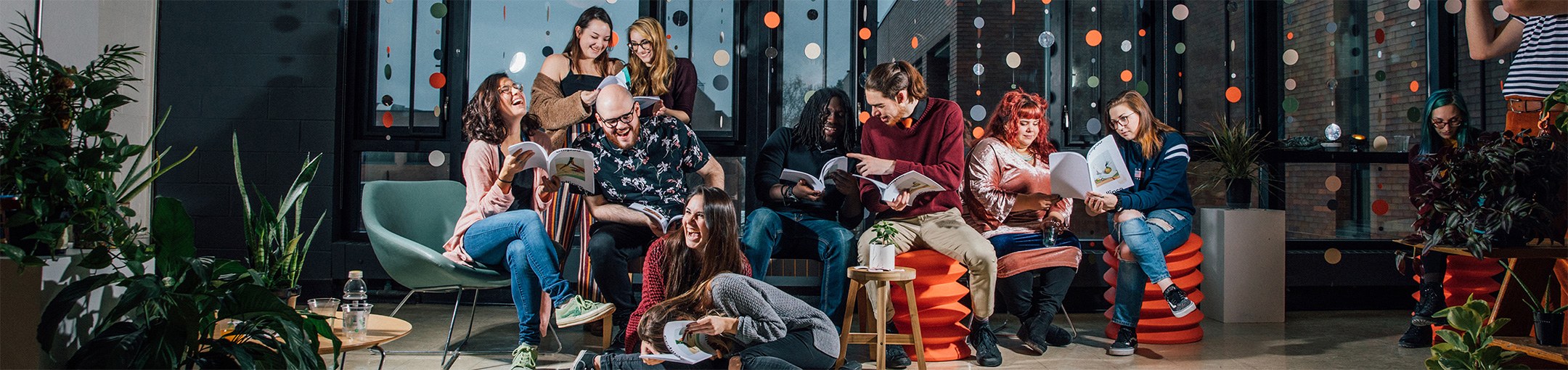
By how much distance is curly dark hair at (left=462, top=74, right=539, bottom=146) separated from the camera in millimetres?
4047

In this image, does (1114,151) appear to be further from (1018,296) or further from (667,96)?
(667,96)

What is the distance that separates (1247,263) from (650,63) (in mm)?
3219

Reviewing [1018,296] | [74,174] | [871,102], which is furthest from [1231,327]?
[74,174]

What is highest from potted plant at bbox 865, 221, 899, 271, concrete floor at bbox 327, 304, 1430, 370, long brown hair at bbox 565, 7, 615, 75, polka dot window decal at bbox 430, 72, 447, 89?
long brown hair at bbox 565, 7, 615, 75

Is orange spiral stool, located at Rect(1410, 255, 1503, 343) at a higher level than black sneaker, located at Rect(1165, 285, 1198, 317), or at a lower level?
higher

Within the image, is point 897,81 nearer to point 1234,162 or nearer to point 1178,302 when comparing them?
point 1178,302

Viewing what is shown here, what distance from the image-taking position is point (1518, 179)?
3049 millimetres

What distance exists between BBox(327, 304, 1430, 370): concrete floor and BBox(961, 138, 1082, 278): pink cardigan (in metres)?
0.54

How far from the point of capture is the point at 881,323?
9.89ft

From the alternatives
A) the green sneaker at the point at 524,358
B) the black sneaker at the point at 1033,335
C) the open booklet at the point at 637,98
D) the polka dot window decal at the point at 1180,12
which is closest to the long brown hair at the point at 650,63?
the open booklet at the point at 637,98

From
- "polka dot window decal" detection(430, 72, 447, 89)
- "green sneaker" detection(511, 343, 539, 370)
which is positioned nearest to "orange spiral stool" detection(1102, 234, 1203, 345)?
"green sneaker" detection(511, 343, 539, 370)

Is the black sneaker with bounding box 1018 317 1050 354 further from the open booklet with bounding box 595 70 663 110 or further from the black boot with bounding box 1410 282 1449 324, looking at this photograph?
the open booklet with bounding box 595 70 663 110

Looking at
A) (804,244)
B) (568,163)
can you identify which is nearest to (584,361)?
(568,163)

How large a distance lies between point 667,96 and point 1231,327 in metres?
3.06
